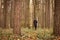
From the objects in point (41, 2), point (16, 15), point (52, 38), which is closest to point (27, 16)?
point (41, 2)

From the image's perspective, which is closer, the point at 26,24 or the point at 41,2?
the point at 26,24

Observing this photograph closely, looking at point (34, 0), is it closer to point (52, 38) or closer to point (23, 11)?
point (23, 11)

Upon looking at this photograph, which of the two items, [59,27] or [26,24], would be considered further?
[26,24]

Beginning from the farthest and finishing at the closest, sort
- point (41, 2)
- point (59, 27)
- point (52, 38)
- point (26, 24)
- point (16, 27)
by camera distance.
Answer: point (41, 2), point (26, 24), point (16, 27), point (59, 27), point (52, 38)

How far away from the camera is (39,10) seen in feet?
115

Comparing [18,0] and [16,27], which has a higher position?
[18,0]

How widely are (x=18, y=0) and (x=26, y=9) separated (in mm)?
15465

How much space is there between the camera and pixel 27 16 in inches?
1150

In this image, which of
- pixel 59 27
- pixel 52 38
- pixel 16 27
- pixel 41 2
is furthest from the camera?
pixel 41 2

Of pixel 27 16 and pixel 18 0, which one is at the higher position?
pixel 18 0

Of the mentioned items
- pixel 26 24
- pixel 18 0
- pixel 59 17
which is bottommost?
pixel 26 24

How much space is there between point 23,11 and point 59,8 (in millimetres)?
16459

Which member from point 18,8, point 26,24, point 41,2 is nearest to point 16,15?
point 18,8

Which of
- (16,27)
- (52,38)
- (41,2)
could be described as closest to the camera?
(52,38)
